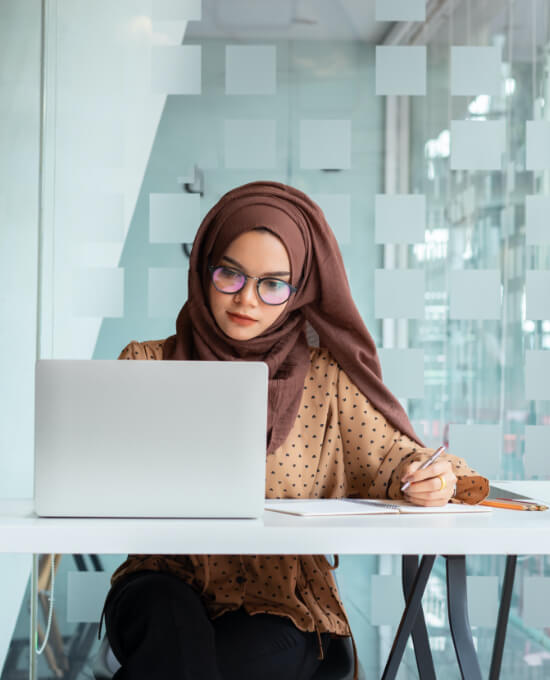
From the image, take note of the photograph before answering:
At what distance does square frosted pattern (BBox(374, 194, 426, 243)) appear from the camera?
227 cm

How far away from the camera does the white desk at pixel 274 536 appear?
919 millimetres

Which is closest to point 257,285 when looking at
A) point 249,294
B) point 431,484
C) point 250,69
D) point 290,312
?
point 249,294

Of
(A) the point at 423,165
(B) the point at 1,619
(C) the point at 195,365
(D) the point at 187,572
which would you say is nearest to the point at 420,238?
(A) the point at 423,165

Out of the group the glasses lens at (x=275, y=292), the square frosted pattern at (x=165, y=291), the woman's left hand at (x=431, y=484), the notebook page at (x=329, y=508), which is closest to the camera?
the notebook page at (x=329, y=508)

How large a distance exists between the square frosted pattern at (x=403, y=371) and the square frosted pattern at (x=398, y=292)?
0.35 ft

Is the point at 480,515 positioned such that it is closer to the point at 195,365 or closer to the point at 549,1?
the point at 195,365

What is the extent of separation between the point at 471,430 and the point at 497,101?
3.18ft

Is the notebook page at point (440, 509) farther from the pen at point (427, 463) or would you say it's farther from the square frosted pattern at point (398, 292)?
the square frosted pattern at point (398, 292)

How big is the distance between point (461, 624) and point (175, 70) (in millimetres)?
1688

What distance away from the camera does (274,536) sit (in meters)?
0.94

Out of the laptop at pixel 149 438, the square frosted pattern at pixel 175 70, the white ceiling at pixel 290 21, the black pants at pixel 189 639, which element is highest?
the white ceiling at pixel 290 21

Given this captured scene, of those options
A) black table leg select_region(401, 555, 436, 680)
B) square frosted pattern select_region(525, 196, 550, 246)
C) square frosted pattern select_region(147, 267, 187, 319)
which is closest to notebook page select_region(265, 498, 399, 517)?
black table leg select_region(401, 555, 436, 680)

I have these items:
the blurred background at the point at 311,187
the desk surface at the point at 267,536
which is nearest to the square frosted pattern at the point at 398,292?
the blurred background at the point at 311,187

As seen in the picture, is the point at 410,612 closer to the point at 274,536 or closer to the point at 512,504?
the point at 512,504
